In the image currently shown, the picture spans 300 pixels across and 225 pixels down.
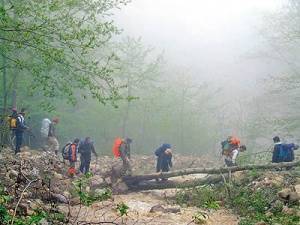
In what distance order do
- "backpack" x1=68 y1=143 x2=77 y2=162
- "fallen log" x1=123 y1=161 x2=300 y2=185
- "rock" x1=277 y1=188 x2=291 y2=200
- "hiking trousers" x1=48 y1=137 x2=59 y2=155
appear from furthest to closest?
"hiking trousers" x1=48 y1=137 x2=59 y2=155
"backpack" x1=68 y1=143 x2=77 y2=162
"fallen log" x1=123 y1=161 x2=300 y2=185
"rock" x1=277 y1=188 x2=291 y2=200

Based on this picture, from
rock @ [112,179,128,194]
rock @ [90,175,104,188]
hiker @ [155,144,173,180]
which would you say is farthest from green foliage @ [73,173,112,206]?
hiker @ [155,144,173,180]

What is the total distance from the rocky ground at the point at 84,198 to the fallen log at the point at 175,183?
0.76 ft

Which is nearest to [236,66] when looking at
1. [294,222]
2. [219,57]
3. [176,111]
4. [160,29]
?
[219,57]

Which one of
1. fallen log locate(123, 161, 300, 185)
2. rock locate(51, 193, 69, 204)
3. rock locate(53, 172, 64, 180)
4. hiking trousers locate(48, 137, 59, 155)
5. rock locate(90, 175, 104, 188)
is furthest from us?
hiking trousers locate(48, 137, 59, 155)

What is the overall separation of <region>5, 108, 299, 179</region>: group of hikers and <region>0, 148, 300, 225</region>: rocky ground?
65 cm

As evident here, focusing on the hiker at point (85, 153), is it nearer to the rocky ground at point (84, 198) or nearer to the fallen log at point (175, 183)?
the rocky ground at point (84, 198)

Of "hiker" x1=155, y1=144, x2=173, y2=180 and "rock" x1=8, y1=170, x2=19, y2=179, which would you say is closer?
"rock" x1=8, y1=170, x2=19, y2=179

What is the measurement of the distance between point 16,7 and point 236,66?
A: 2091 inches

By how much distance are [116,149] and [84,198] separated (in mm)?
8675

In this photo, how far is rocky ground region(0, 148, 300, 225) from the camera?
24.9 ft

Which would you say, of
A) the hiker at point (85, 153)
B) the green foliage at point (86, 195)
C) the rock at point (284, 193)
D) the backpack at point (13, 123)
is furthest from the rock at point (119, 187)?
the green foliage at point (86, 195)

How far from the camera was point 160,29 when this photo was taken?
6975 centimetres

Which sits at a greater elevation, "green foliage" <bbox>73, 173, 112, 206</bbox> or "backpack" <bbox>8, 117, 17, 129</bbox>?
"backpack" <bbox>8, 117, 17, 129</bbox>

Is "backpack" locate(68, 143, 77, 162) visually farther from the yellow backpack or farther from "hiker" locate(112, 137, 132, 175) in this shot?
the yellow backpack
